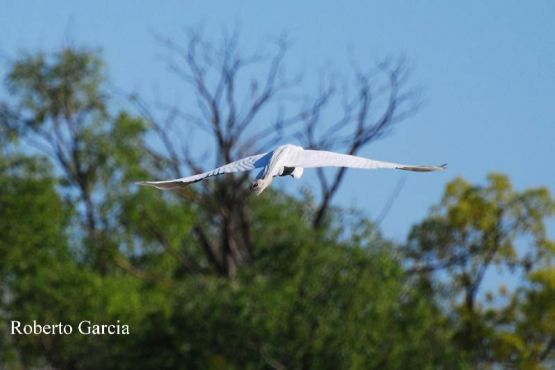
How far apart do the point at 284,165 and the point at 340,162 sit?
470mm

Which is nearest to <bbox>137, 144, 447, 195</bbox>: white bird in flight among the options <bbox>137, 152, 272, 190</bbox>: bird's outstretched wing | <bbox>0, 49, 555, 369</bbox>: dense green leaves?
<bbox>137, 152, 272, 190</bbox>: bird's outstretched wing

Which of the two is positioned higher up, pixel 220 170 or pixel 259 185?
pixel 220 170

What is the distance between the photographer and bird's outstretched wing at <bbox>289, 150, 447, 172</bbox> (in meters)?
13.0

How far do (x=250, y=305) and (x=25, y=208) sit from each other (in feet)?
40.6

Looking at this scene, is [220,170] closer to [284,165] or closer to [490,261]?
[284,165]

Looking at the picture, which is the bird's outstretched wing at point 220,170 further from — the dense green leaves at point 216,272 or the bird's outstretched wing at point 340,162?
the dense green leaves at point 216,272

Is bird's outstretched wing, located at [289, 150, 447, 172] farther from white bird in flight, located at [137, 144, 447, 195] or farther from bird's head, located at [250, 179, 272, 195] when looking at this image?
bird's head, located at [250, 179, 272, 195]

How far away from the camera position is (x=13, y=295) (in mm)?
42875

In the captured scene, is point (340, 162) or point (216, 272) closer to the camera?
point (340, 162)

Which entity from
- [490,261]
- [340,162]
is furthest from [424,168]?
[490,261]

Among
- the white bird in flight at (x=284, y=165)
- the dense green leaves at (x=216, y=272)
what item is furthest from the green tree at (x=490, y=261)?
the white bird in flight at (x=284, y=165)

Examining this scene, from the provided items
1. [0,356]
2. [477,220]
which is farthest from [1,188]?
[477,220]

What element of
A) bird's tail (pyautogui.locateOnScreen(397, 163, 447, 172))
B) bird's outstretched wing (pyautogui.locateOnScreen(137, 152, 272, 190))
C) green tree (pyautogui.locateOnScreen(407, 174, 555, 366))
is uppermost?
green tree (pyautogui.locateOnScreen(407, 174, 555, 366))

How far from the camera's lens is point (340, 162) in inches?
529
